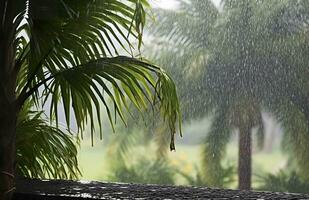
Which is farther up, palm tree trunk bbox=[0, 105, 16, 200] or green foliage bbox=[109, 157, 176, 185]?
green foliage bbox=[109, 157, 176, 185]

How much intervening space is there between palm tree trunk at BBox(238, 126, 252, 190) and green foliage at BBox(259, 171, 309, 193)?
342mm

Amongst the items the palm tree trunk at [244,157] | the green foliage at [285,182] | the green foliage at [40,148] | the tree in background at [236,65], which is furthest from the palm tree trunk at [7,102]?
the green foliage at [285,182]

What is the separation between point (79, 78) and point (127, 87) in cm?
13

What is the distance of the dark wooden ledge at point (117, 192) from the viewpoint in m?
1.29

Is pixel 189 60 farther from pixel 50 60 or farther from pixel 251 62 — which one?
pixel 50 60

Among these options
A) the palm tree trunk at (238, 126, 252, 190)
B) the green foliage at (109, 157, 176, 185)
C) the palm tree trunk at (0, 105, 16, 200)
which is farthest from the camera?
the green foliage at (109, 157, 176, 185)

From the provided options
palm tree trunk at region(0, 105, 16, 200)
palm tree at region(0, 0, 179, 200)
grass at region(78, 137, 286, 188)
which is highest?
grass at region(78, 137, 286, 188)

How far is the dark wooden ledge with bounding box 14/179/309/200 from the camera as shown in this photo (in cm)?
129

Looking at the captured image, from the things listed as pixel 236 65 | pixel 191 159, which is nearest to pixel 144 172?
pixel 191 159

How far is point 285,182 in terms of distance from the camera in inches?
189

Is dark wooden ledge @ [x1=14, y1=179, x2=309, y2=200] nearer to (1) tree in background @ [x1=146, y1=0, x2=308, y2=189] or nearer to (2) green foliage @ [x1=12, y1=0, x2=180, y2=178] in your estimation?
(2) green foliage @ [x1=12, y1=0, x2=180, y2=178]

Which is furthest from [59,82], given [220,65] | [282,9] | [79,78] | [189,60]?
[189,60]

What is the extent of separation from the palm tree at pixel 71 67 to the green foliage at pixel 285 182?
3.55m

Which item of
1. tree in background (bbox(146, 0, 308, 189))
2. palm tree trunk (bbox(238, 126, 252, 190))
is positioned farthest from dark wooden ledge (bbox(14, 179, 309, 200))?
palm tree trunk (bbox(238, 126, 252, 190))
